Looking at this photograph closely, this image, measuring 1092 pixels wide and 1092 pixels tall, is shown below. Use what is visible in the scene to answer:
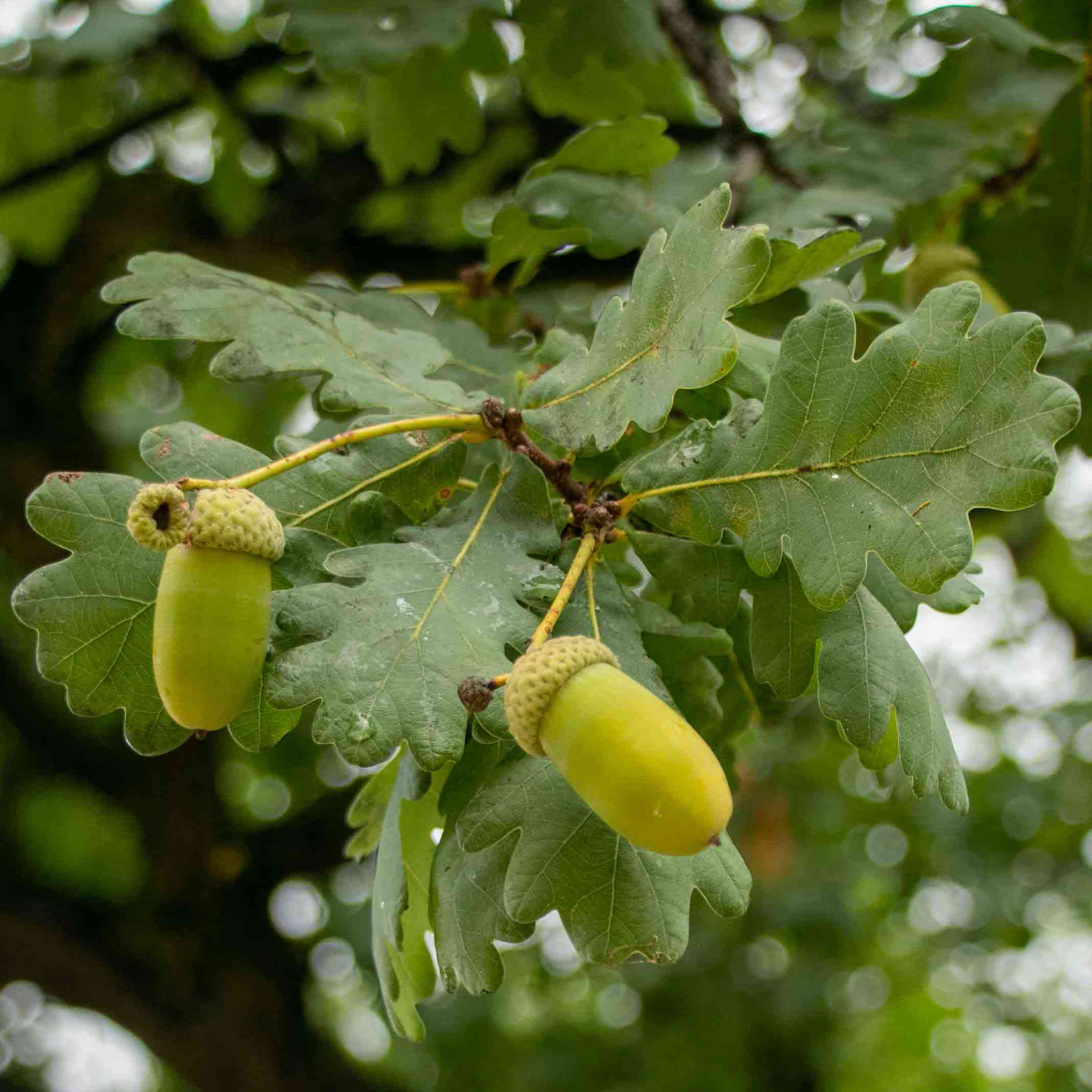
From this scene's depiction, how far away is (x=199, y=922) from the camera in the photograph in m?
3.88

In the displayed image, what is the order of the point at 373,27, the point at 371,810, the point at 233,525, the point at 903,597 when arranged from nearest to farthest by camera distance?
the point at 233,525 → the point at 903,597 → the point at 371,810 → the point at 373,27

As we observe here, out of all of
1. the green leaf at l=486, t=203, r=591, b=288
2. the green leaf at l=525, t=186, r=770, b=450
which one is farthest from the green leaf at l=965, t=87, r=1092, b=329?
the green leaf at l=525, t=186, r=770, b=450

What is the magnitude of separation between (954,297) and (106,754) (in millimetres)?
3752

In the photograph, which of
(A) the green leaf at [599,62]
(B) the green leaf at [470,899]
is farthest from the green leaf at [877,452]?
(A) the green leaf at [599,62]

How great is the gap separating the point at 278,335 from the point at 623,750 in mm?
674

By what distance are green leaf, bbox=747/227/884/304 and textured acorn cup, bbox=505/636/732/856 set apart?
0.52 metres

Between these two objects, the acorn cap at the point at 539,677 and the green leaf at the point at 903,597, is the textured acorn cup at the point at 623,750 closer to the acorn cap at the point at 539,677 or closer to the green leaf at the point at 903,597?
the acorn cap at the point at 539,677

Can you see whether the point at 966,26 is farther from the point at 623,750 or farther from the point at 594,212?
the point at 623,750

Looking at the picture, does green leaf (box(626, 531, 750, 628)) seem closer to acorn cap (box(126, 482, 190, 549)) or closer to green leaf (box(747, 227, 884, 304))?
green leaf (box(747, 227, 884, 304))

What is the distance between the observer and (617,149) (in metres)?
1.71

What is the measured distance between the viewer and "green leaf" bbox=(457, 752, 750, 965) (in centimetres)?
110

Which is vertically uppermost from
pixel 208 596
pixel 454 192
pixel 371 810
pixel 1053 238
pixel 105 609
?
pixel 208 596

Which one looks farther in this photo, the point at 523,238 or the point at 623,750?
the point at 523,238

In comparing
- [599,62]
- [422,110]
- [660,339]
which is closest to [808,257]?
[660,339]
